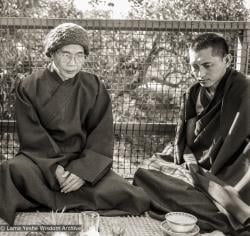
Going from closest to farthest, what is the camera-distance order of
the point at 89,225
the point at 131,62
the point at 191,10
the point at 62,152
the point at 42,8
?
1. the point at 89,225
2. the point at 62,152
3. the point at 131,62
4. the point at 42,8
5. the point at 191,10

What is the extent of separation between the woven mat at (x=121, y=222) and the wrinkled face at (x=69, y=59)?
3.57 ft

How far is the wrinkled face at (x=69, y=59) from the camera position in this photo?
4.11 meters

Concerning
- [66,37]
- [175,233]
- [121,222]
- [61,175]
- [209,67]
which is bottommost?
[121,222]

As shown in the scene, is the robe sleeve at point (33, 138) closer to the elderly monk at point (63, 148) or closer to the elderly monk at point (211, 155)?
the elderly monk at point (63, 148)

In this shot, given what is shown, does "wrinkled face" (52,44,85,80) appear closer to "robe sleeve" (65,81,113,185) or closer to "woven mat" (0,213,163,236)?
"robe sleeve" (65,81,113,185)

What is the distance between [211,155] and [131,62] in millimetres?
1590

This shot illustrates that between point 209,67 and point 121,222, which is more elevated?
point 209,67

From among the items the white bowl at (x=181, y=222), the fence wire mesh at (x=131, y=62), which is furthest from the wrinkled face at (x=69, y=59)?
the white bowl at (x=181, y=222)

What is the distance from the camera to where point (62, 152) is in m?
4.18

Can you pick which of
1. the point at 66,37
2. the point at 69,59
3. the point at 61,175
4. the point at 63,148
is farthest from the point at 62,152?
the point at 66,37

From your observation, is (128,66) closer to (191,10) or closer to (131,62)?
(131,62)

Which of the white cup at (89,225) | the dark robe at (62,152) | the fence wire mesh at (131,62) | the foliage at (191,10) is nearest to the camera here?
the white cup at (89,225)

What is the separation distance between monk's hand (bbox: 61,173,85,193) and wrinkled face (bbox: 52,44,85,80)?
784mm

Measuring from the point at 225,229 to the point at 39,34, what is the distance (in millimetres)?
2788
